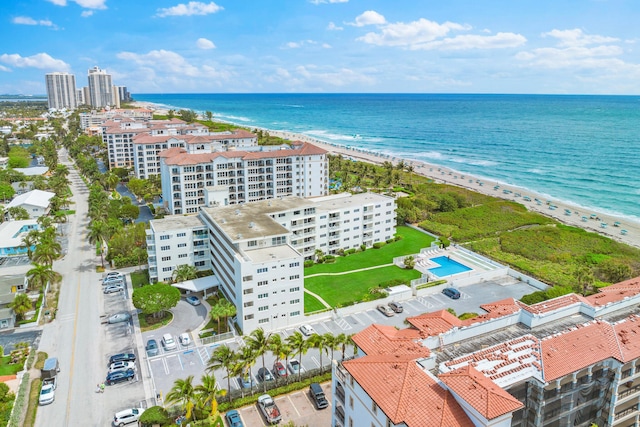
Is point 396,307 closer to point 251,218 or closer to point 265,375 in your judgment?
point 265,375

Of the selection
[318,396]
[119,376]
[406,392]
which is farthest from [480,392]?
[119,376]

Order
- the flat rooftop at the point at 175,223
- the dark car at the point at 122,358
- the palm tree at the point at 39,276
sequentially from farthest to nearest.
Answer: the flat rooftop at the point at 175,223 → the palm tree at the point at 39,276 → the dark car at the point at 122,358

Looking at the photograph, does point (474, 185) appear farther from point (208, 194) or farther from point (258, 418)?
point (258, 418)

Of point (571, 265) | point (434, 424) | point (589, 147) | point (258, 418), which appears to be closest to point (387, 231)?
point (571, 265)

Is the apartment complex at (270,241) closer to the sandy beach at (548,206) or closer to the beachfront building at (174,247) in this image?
the beachfront building at (174,247)

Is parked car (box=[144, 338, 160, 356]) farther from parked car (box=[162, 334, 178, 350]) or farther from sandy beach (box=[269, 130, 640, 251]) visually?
sandy beach (box=[269, 130, 640, 251])

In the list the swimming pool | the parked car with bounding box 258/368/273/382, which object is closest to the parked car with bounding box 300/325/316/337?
the parked car with bounding box 258/368/273/382

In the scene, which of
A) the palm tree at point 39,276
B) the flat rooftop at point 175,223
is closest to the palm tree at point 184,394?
the flat rooftop at point 175,223
